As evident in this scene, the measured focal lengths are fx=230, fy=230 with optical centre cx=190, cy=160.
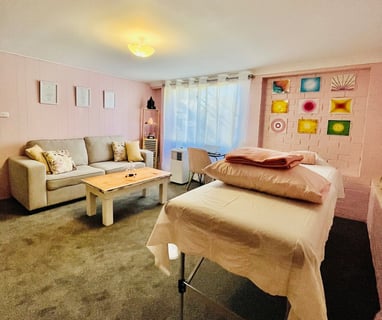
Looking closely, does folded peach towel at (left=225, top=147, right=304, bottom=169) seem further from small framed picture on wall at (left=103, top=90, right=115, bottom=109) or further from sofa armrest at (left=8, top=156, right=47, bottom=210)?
small framed picture on wall at (left=103, top=90, right=115, bottom=109)

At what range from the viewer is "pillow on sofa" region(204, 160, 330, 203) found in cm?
131

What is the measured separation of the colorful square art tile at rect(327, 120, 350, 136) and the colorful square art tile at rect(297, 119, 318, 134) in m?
0.18

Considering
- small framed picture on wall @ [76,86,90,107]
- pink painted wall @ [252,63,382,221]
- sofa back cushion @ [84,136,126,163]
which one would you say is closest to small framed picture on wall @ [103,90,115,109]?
small framed picture on wall @ [76,86,90,107]

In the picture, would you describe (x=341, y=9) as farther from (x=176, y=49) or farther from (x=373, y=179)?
(x=373, y=179)

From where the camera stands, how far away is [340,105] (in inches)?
126

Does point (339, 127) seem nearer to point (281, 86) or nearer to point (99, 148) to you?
point (281, 86)

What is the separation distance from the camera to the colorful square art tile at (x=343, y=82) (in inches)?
122

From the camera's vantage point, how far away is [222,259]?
3.76 feet

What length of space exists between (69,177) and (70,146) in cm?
86

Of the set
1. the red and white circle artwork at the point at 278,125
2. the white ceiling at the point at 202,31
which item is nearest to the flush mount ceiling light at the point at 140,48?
the white ceiling at the point at 202,31

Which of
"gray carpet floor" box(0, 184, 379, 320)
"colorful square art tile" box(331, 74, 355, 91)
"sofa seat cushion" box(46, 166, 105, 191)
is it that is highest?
"colorful square art tile" box(331, 74, 355, 91)

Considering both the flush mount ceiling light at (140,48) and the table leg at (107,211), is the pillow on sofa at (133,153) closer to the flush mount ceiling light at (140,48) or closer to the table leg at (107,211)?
the table leg at (107,211)

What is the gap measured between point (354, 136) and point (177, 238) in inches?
120

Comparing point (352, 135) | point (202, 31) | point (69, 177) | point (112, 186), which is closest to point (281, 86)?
point (352, 135)
